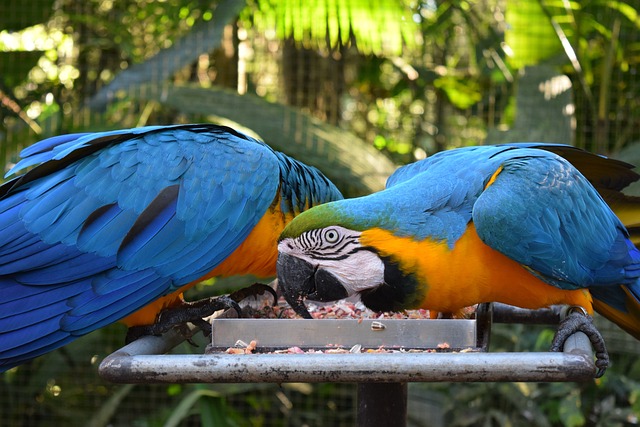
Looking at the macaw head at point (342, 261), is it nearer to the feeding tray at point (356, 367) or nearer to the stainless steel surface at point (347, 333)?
the stainless steel surface at point (347, 333)

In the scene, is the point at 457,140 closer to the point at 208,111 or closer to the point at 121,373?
the point at 208,111

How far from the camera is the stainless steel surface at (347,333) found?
140 cm

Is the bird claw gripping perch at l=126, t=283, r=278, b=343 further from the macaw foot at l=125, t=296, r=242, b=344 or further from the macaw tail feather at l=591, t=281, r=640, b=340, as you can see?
the macaw tail feather at l=591, t=281, r=640, b=340

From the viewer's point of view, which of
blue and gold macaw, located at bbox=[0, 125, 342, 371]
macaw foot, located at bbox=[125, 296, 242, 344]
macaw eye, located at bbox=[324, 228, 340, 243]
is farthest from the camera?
macaw foot, located at bbox=[125, 296, 242, 344]

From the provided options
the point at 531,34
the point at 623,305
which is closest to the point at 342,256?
the point at 623,305

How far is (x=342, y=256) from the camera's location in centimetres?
139

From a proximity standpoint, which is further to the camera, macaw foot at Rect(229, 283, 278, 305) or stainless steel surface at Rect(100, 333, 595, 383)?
macaw foot at Rect(229, 283, 278, 305)

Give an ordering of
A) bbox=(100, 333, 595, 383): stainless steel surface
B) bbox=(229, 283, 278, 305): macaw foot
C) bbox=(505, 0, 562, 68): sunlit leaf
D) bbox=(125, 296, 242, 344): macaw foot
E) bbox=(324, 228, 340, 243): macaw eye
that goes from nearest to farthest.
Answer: bbox=(100, 333, 595, 383): stainless steel surface → bbox=(324, 228, 340, 243): macaw eye → bbox=(125, 296, 242, 344): macaw foot → bbox=(229, 283, 278, 305): macaw foot → bbox=(505, 0, 562, 68): sunlit leaf

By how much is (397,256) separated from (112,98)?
80.5 inches

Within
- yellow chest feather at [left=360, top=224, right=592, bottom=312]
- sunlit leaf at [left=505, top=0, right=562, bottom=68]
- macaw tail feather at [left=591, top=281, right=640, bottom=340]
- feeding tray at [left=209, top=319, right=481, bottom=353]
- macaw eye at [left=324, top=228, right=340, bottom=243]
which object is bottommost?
macaw tail feather at [left=591, top=281, right=640, bottom=340]

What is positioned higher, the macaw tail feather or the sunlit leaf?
the sunlit leaf

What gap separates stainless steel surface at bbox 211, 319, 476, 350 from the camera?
1399 millimetres

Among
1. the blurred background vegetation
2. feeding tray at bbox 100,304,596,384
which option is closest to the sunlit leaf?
the blurred background vegetation

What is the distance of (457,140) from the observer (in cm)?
364
